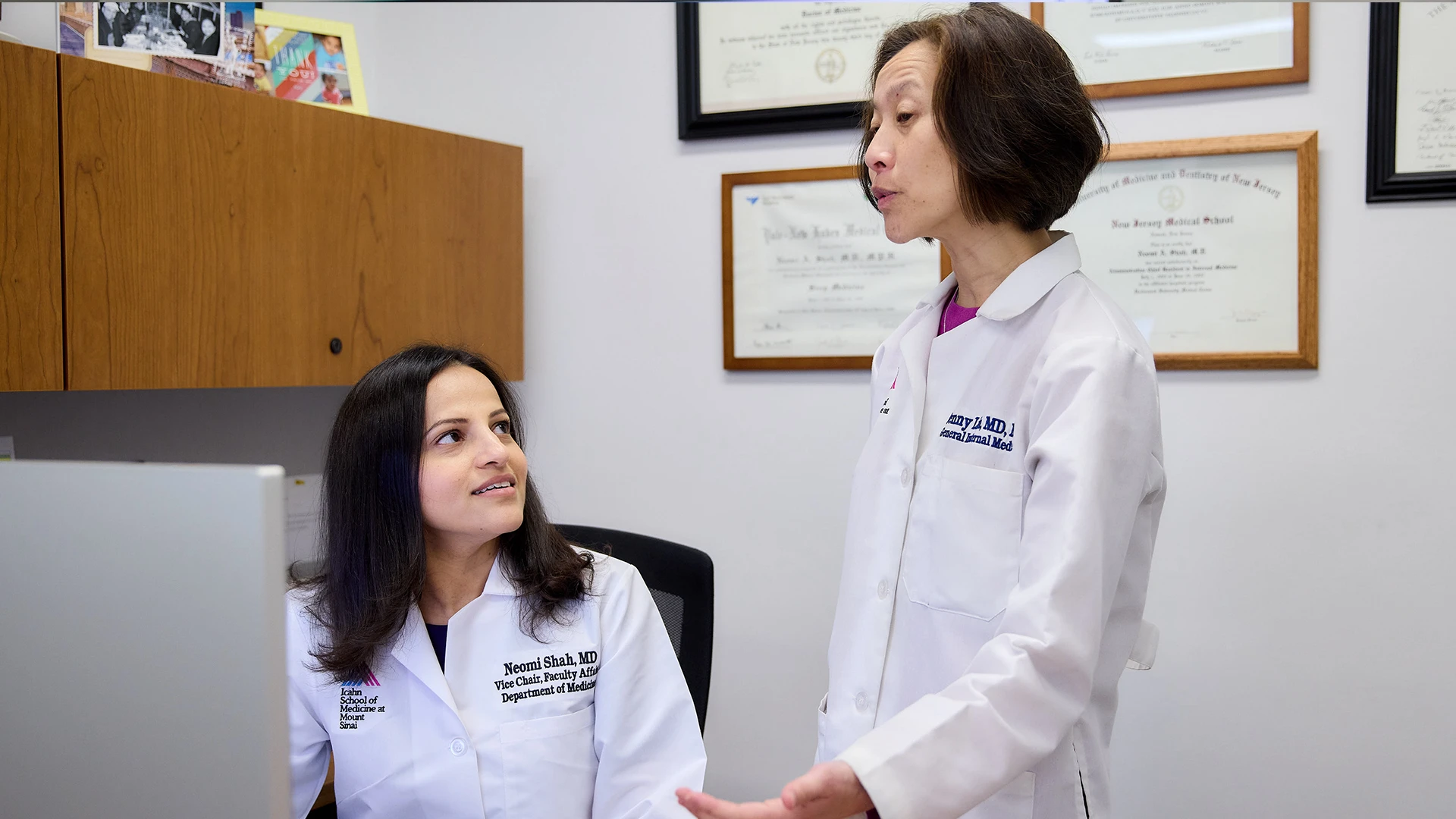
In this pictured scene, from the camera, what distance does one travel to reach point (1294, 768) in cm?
189

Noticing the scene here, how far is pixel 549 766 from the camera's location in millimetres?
1332

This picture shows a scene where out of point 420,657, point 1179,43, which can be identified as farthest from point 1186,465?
point 420,657

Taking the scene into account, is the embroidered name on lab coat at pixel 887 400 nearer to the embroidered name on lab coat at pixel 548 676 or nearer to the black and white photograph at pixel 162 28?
the embroidered name on lab coat at pixel 548 676

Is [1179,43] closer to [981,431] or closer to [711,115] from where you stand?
[711,115]

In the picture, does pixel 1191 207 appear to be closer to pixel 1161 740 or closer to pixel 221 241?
pixel 1161 740

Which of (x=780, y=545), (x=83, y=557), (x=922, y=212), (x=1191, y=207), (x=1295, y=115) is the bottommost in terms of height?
(x=780, y=545)

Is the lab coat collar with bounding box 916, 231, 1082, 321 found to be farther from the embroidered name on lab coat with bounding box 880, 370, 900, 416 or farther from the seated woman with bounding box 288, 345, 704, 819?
the seated woman with bounding box 288, 345, 704, 819

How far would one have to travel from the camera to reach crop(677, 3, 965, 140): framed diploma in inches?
85.7

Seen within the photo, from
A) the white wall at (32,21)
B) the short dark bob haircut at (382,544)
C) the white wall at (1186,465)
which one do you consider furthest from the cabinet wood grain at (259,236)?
the short dark bob haircut at (382,544)

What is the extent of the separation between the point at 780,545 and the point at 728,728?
0.44 meters

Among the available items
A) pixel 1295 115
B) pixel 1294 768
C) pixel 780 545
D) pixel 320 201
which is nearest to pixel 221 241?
pixel 320 201

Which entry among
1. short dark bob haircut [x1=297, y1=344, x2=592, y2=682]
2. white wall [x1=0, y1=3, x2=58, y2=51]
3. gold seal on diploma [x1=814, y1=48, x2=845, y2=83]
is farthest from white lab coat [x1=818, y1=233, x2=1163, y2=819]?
white wall [x1=0, y1=3, x2=58, y2=51]

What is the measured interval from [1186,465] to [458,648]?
1.38m

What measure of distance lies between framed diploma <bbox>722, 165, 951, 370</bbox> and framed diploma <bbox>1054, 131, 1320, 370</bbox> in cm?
34
